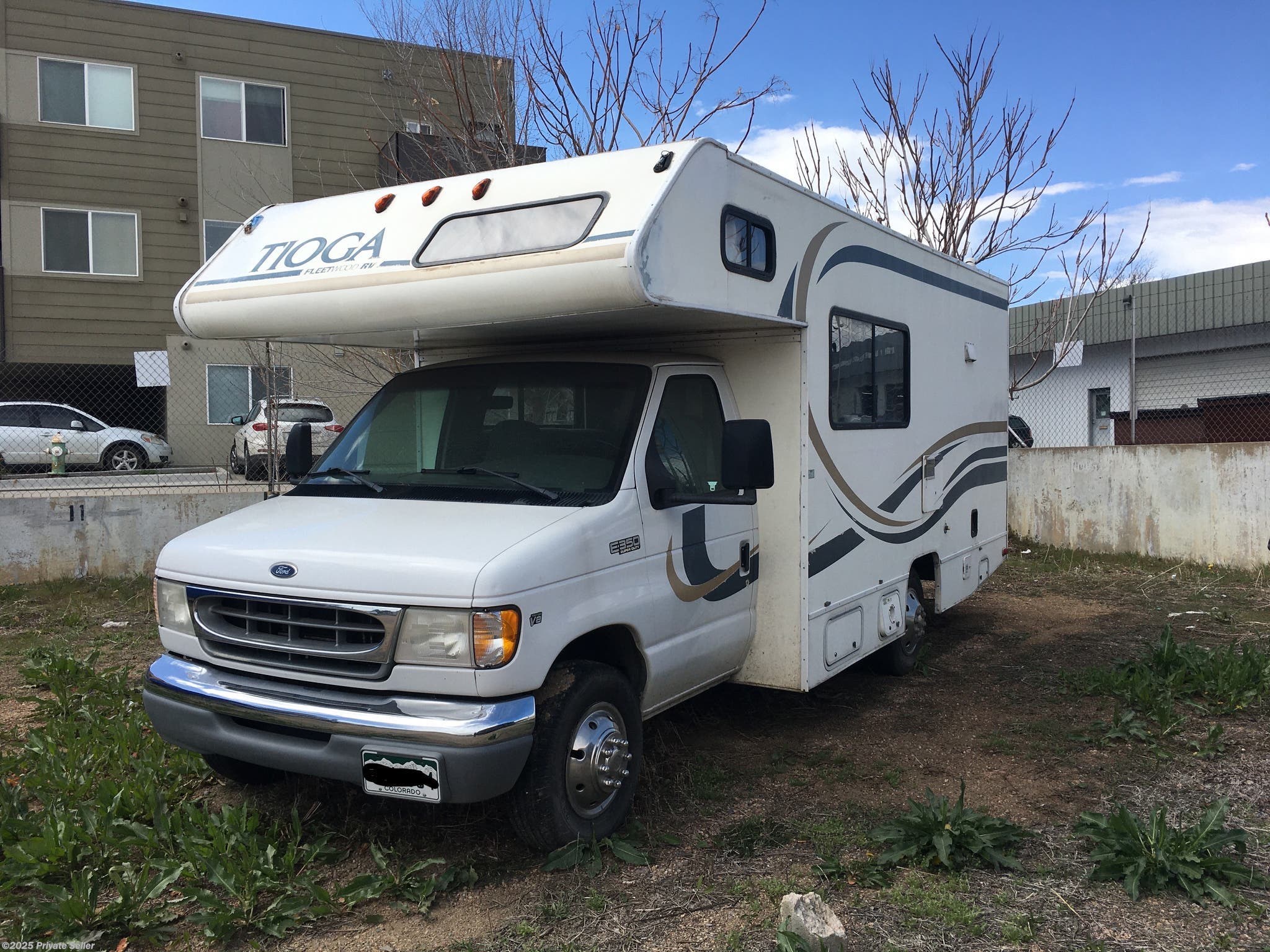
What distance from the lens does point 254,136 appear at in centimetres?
2083

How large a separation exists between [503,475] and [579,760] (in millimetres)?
1257

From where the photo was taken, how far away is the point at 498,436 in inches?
190

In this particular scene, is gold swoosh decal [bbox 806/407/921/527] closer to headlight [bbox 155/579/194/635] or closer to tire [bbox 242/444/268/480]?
headlight [bbox 155/579/194/635]

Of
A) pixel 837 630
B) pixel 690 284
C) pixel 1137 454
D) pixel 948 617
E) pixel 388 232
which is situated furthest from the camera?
pixel 1137 454

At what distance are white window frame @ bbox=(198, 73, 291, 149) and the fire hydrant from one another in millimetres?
7064

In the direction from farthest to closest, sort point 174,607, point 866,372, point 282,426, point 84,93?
point 84,93, point 282,426, point 866,372, point 174,607

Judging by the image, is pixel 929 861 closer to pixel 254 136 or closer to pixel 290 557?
pixel 290 557

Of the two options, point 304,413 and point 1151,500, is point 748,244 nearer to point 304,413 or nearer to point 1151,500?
point 1151,500

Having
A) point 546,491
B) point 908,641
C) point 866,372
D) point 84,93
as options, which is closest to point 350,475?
point 546,491

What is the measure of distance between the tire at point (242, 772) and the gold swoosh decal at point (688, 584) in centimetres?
192

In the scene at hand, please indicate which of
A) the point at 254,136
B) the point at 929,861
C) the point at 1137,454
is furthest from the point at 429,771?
the point at 254,136

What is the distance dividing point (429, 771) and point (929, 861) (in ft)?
6.53

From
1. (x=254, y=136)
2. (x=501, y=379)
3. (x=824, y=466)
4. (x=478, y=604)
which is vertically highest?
(x=254, y=136)

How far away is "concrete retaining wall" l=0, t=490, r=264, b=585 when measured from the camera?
30.6 feet
